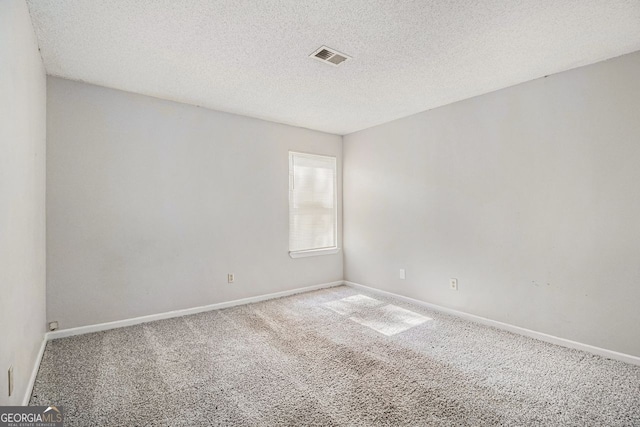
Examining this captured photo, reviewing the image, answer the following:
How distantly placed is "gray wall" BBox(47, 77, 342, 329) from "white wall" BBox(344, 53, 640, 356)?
1728mm

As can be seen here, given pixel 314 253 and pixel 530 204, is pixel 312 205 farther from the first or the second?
pixel 530 204

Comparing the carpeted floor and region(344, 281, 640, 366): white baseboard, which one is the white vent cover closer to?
the carpeted floor

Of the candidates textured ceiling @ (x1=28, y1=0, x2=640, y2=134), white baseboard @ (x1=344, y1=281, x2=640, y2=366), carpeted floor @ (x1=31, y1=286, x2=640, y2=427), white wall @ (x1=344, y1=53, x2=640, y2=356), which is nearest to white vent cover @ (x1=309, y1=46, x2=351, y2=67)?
textured ceiling @ (x1=28, y1=0, x2=640, y2=134)

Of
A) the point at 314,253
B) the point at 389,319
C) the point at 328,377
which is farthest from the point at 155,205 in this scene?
the point at 389,319

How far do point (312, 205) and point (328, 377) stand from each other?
279cm

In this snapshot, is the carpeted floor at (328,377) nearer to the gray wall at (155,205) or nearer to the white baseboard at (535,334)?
the white baseboard at (535,334)

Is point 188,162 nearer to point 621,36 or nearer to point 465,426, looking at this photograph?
point 465,426

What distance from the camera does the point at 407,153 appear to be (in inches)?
159

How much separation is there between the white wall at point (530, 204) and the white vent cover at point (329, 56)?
1.70 m

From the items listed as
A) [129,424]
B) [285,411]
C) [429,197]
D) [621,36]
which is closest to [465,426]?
[285,411]

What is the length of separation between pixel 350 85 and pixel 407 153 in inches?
54.7

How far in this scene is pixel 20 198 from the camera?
1.85 m

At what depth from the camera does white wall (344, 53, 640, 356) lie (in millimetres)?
2469

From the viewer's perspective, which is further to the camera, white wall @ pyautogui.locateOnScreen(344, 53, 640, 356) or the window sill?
the window sill
